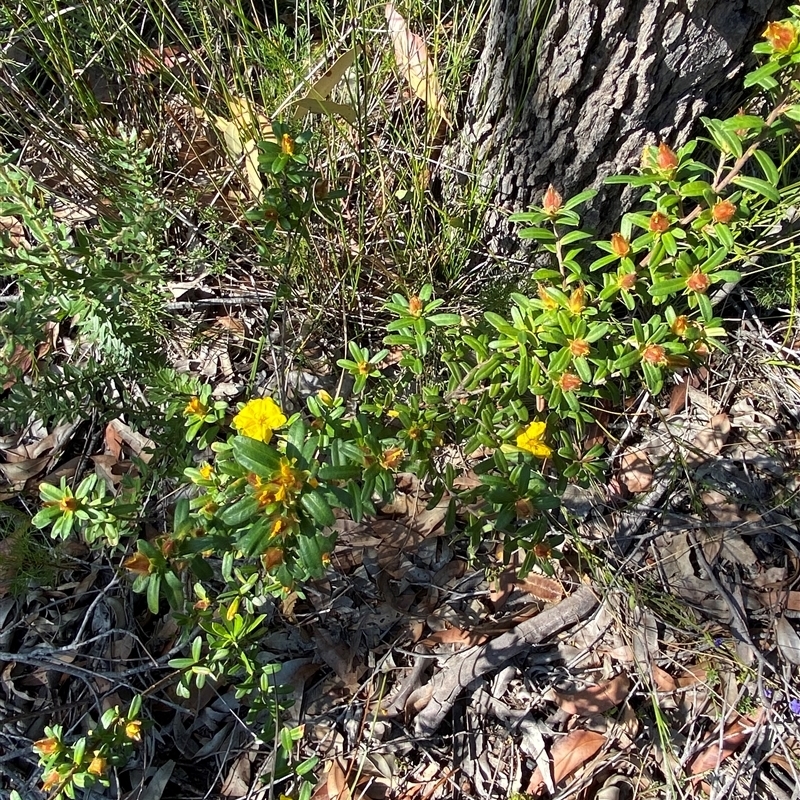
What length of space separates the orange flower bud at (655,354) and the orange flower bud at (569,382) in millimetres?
143

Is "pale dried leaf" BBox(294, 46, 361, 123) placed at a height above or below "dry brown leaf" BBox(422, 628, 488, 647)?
above

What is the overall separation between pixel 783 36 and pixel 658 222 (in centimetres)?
40

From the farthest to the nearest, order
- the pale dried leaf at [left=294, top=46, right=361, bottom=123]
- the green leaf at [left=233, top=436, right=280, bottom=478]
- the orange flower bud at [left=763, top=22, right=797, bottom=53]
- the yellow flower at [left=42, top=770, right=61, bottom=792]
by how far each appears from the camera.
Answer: the pale dried leaf at [left=294, top=46, right=361, bottom=123], the yellow flower at [left=42, top=770, right=61, bottom=792], the orange flower bud at [left=763, top=22, right=797, bottom=53], the green leaf at [left=233, top=436, right=280, bottom=478]

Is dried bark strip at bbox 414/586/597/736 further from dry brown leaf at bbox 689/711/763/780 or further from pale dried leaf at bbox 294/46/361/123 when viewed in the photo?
pale dried leaf at bbox 294/46/361/123

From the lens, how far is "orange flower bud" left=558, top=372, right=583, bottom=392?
4.53 feet

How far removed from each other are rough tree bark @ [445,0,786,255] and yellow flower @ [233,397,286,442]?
3.36 feet

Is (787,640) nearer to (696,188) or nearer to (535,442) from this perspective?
(535,442)

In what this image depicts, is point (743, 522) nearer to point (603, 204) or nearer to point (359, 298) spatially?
point (603, 204)

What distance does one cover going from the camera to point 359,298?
219 centimetres

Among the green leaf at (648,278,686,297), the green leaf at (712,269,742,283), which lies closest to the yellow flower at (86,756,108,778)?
the green leaf at (648,278,686,297)

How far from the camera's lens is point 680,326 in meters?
1.40

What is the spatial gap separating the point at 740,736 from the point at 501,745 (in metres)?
0.66

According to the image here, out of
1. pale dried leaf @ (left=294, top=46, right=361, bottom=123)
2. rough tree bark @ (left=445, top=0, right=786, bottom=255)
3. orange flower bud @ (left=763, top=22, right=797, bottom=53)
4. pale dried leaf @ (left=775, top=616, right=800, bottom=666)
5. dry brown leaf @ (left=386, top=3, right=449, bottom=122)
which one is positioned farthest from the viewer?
dry brown leaf @ (left=386, top=3, right=449, bottom=122)

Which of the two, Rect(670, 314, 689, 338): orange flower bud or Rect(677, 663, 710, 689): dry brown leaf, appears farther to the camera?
Rect(677, 663, 710, 689): dry brown leaf
